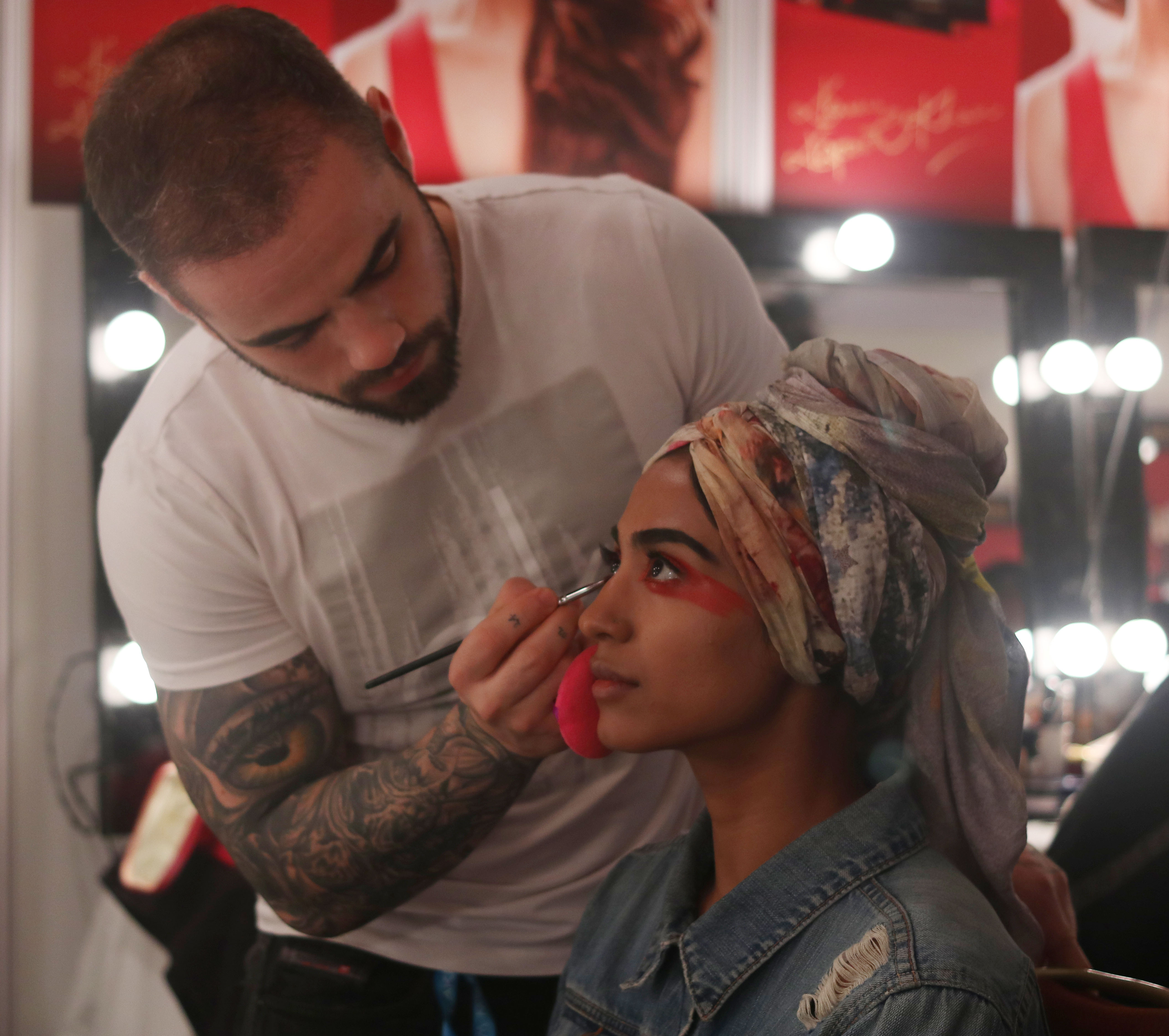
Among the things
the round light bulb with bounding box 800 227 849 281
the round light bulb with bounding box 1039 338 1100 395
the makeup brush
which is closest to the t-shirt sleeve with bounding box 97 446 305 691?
the makeup brush

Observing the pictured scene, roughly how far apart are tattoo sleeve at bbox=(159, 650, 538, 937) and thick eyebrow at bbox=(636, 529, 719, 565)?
238 millimetres

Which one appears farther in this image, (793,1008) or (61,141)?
(61,141)

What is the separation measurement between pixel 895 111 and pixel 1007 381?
0.38 m

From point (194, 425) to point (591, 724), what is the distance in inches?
18.0

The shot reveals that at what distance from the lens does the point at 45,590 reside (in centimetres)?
108

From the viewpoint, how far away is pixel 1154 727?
3.59 feet

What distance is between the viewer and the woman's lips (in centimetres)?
75

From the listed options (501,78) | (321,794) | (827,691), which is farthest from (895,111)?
(321,794)

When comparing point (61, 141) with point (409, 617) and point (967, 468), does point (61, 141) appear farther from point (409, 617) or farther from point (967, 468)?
point (967, 468)

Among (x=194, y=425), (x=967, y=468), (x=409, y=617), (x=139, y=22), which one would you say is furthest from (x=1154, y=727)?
(x=139, y=22)

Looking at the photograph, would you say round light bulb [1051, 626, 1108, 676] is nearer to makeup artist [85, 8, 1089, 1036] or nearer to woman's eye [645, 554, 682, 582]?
makeup artist [85, 8, 1089, 1036]

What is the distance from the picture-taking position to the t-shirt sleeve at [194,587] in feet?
2.93

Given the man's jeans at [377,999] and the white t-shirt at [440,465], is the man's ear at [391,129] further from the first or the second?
the man's jeans at [377,999]

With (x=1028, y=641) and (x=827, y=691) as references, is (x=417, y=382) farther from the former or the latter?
(x=1028, y=641)
